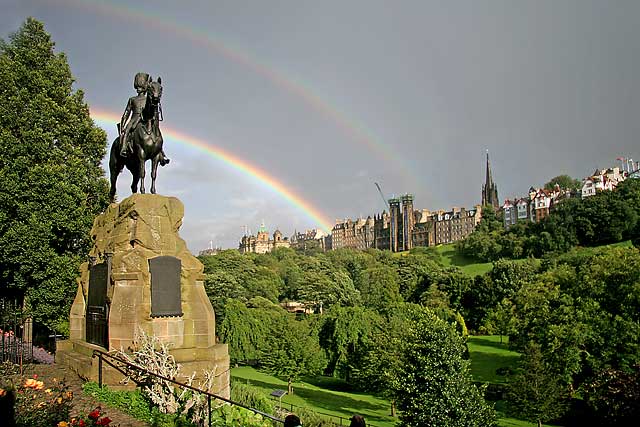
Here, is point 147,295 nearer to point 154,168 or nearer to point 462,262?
point 154,168

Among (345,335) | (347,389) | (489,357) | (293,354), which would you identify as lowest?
(347,389)

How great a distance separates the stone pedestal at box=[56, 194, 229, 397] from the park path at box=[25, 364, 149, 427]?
27 centimetres

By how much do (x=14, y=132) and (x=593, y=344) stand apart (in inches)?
1320

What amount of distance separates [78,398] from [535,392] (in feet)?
86.8

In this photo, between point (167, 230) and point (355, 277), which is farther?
point (355, 277)

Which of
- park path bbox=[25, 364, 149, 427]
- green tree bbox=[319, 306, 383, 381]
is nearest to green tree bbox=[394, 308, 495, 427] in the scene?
park path bbox=[25, 364, 149, 427]

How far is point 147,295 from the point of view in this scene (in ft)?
42.3

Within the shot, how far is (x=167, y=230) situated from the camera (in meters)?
13.9

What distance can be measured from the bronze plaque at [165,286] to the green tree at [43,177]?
12.0m

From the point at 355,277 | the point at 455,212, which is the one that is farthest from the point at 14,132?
the point at 455,212

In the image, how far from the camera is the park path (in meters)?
10.4

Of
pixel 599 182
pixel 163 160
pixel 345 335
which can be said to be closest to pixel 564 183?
pixel 599 182

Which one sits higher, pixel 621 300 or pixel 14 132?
pixel 14 132

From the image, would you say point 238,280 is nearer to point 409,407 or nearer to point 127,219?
point 409,407
